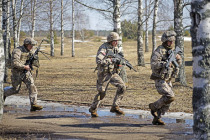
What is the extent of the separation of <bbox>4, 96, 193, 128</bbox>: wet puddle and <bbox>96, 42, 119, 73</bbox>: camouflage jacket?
1126 millimetres

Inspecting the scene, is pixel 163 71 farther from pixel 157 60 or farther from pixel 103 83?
pixel 103 83

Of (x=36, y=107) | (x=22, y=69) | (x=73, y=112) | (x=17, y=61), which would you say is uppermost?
(x=17, y=61)

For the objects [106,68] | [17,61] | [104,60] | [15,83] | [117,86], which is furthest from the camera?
[15,83]

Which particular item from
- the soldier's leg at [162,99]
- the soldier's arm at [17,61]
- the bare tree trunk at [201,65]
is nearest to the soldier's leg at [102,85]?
the soldier's leg at [162,99]

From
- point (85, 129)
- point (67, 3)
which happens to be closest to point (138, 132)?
point (85, 129)

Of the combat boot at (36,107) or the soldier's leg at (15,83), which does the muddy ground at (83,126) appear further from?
the soldier's leg at (15,83)

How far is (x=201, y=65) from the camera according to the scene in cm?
515

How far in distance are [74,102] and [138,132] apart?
456 cm

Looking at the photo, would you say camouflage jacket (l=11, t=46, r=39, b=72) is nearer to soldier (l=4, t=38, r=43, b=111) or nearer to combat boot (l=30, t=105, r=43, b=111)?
soldier (l=4, t=38, r=43, b=111)

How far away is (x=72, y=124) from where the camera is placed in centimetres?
860

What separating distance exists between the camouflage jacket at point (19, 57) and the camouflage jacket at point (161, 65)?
11.6ft

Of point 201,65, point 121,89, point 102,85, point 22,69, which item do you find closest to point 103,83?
point 102,85

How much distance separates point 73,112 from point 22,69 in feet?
5.44

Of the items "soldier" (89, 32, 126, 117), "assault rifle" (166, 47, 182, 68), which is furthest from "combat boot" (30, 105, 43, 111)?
"assault rifle" (166, 47, 182, 68)
